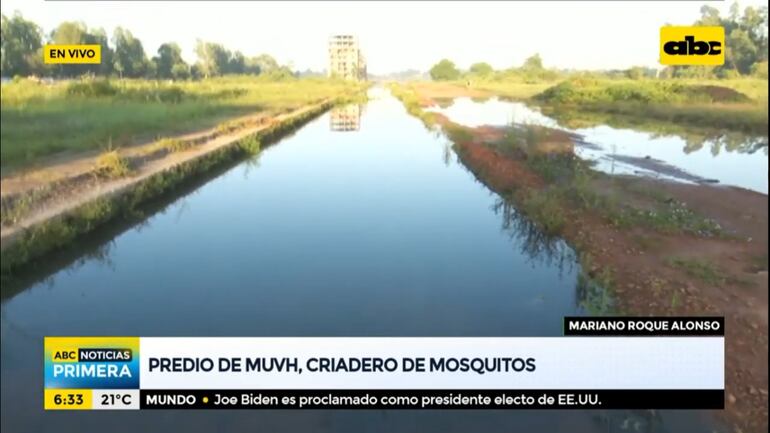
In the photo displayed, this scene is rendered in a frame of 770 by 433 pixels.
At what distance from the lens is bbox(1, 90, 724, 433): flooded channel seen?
219cm

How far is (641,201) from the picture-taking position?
5.71 metres

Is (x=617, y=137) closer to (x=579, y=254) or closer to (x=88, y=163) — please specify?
(x=579, y=254)

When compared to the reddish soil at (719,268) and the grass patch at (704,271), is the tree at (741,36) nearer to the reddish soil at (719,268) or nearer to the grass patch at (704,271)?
the reddish soil at (719,268)

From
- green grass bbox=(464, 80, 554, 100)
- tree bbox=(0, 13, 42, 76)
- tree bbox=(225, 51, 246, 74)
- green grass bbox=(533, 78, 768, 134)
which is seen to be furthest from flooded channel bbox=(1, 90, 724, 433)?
tree bbox=(225, 51, 246, 74)

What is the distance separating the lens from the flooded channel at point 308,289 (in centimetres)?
219

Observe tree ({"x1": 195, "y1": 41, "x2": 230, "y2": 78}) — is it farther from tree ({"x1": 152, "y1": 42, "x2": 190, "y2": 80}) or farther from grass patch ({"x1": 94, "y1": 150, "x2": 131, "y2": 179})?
grass patch ({"x1": 94, "y1": 150, "x2": 131, "y2": 179})

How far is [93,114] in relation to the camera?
1023 cm

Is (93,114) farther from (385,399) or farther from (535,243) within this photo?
(385,399)

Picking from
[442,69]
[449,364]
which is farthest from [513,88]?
[449,364]

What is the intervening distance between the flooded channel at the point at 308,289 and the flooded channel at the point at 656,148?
169 cm

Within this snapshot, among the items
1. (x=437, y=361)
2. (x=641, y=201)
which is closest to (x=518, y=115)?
(x=641, y=201)

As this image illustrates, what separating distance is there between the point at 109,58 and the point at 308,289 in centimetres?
268

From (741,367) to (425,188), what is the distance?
5446 millimetres

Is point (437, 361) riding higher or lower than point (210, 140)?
lower
